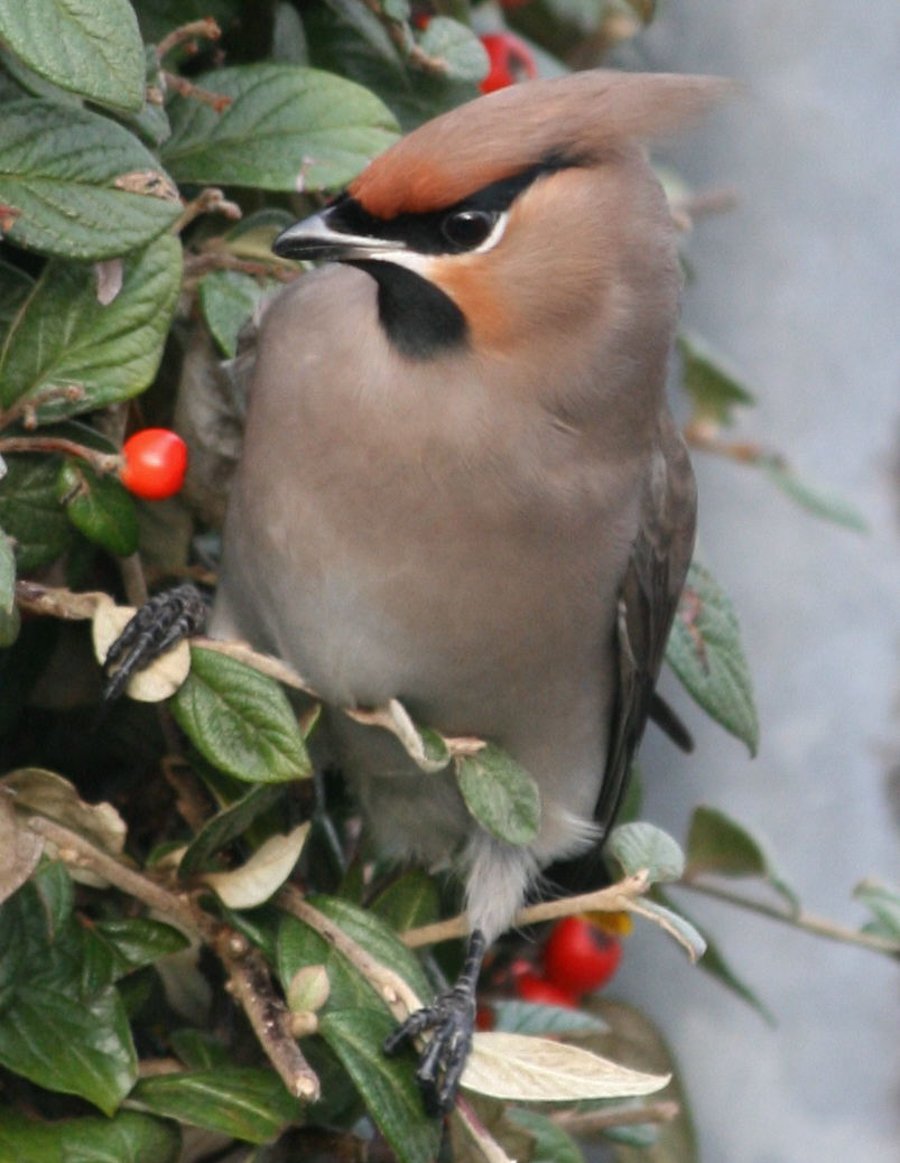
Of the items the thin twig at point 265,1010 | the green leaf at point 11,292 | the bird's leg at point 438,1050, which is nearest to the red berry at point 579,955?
the bird's leg at point 438,1050

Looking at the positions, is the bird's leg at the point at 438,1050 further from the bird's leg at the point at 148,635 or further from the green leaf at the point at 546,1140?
the bird's leg at the point at 148,635

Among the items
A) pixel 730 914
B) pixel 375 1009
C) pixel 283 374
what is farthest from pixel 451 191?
pixel 730 914

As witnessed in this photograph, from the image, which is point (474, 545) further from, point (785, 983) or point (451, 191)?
point (785, 983)

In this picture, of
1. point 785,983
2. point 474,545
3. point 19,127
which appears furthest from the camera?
point 785,983

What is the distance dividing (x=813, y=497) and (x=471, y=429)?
0.99 m

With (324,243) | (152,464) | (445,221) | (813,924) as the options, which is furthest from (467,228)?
(813,924)

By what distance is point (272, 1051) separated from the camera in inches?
73.7

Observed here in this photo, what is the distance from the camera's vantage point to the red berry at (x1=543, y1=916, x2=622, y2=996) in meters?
2.83

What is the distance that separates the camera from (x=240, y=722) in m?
1.88

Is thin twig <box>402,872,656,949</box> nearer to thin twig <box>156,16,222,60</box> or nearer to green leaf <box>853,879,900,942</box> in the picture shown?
green leaf <box>853,879,900,942</box>

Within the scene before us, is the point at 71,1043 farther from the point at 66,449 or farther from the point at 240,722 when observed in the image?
the point at 66,449

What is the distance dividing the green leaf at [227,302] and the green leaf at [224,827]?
0.43 meters

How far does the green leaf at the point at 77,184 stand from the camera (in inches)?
70.2

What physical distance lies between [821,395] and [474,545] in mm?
1386
